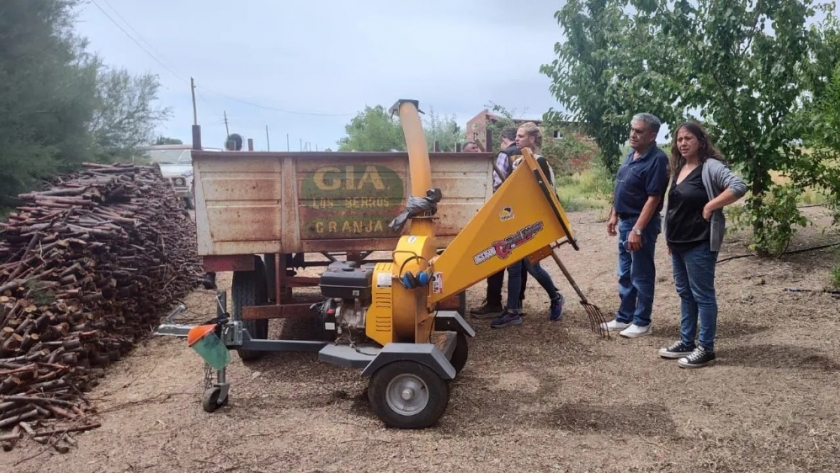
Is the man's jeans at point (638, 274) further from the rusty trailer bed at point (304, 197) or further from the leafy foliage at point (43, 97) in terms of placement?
the leafy foliage at point (43, 97)

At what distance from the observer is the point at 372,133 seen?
3644 cm

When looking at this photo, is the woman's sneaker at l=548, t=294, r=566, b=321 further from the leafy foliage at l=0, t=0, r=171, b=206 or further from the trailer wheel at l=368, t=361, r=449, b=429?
the leafy foliage at l=0, t=0, r=171, b=206

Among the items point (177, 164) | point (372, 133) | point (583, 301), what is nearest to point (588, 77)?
point (583, 301)

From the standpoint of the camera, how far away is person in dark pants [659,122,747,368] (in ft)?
15.4

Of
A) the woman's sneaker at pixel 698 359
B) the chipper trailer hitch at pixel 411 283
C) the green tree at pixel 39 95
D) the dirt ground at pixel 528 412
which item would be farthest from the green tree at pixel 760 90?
the green tree at pixel 39 95

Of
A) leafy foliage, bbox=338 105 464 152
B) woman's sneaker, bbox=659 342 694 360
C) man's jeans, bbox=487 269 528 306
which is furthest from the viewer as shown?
leafy foliage, bbox=338 105 464 152

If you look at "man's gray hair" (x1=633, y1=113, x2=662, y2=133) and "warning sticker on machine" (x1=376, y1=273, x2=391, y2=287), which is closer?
"warning sticker on machine" (x1=376, y1=273, x2=391, y2=287)

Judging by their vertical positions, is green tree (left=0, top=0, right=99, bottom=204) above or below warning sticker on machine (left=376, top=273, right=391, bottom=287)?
above

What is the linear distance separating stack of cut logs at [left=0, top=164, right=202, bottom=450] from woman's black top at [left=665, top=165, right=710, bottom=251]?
423 centimetres

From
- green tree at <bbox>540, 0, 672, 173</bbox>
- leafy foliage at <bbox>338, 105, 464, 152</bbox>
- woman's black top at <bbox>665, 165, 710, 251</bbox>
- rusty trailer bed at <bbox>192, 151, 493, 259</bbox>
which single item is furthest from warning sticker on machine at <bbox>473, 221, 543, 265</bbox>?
leafy foliage at <bbox>338, 105, 464, 152</bbox>

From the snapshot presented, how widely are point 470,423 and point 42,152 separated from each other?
9408mm

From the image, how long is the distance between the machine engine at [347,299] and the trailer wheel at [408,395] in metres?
0.49

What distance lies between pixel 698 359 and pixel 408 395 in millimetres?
2317

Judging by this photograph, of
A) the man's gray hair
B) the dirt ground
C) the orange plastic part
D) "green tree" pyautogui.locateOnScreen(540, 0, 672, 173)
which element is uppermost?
"green tree" pyautogui.locateOnScreen(540, 0, 672, 173)
